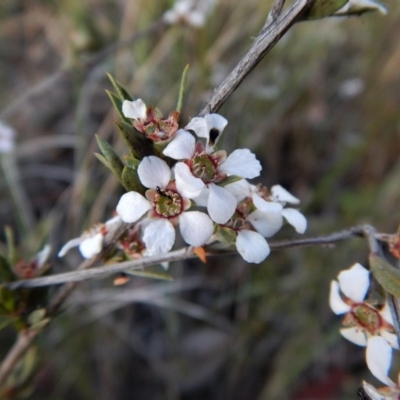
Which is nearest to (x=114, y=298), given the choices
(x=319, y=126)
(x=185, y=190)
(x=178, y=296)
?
(x=178, y=296)

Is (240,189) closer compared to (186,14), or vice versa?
(240,189)

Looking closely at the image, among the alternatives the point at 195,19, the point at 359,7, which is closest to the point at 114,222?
the point at 359,7

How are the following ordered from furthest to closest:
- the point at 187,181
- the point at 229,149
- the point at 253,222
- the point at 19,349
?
the point at 229,149 → the point at 19,349 → the point at 253,222 → the point at 187,181

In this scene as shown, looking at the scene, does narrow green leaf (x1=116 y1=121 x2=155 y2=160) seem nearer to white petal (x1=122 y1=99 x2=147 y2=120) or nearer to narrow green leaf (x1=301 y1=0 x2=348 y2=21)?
white petal (x1=122 y1=99 x2=147 y2=120)

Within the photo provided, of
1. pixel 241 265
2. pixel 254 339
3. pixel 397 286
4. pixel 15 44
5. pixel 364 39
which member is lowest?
pixel 254 339

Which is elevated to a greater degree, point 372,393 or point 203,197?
point 203,197

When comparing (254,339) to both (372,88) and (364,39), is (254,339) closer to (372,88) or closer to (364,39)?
(372,88)

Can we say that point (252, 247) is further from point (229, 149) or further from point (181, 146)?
Result: point (229, 149)
